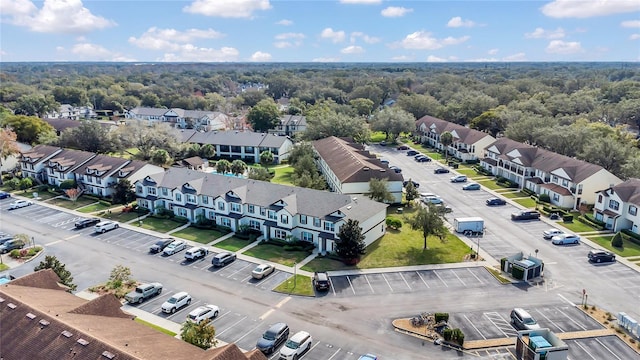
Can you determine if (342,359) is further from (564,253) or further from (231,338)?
(564,253)

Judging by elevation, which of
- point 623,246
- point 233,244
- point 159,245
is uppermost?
point 159,245

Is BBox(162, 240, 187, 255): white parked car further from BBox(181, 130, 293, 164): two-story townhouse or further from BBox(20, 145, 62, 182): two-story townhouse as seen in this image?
BBox(181, 130, 293, 164): two-story townhouse

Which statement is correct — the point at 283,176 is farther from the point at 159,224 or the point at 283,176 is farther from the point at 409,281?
the point at 409,281

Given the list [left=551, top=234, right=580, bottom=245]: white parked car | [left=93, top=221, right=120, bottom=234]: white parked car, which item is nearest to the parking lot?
[left=551, top=234, right=580, bottom=245]: white parked car

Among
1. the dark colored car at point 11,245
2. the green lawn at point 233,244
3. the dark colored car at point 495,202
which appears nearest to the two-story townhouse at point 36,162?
the dark colored car at point 11,245

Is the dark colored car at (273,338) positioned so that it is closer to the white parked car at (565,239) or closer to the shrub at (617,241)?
the white parked car at (565,239)

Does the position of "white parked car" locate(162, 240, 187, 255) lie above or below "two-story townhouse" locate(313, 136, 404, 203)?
below

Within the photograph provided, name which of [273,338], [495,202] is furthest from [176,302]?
[495,202]
